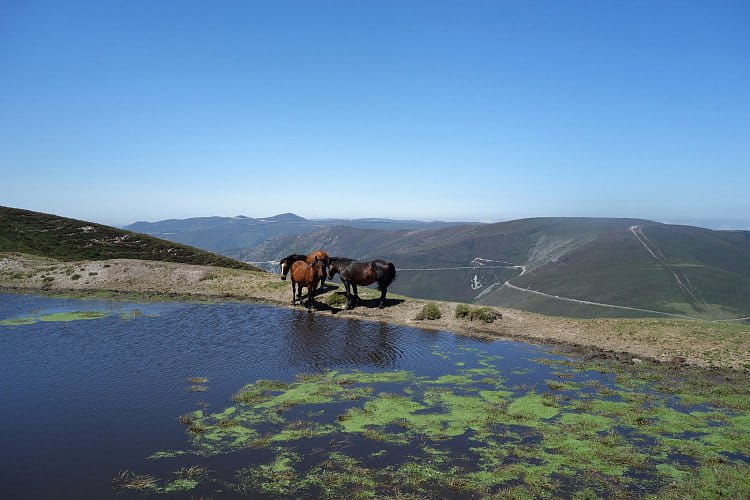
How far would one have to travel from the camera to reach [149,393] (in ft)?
53.3

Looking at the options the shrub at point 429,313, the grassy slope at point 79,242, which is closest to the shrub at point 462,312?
the shrub at point 429,313

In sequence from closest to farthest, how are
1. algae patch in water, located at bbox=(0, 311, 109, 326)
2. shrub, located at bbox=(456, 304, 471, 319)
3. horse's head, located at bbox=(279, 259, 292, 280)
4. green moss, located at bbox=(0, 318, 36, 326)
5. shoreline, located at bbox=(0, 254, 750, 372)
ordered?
shoreline, located at bbox=(0, 254, 750, 372) < green moss, located at bbox=(0, 318, 36, 326) < algae patch in water, located at bbox=(0, 311, 109, 326) < shrub, located at bbox=(456, 304, 471, 319) < horse's head, located at bbox=(279, 259, 292, 280)

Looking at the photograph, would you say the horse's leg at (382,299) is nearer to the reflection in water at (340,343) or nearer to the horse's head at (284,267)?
the reflection in water at (340,343)

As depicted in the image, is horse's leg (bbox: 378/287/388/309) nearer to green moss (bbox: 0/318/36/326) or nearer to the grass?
green moss (bbox: 0/318/36/326)

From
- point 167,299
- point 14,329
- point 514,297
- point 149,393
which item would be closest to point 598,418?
point 149,393

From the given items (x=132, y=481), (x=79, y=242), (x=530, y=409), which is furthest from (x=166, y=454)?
(x=79, y=242)

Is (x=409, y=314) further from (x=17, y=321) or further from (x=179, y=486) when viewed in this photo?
(x=17, y=321)

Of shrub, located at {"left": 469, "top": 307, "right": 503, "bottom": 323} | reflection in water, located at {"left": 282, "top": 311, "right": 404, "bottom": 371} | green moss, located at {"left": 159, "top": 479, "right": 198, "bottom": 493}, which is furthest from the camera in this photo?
shrub, located at {"left": 469, "top": 307, "right": 503, "bottom": 323}

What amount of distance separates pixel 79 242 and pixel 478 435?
67391mm

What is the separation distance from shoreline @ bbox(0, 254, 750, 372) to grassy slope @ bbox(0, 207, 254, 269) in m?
13.2

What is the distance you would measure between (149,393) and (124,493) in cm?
658

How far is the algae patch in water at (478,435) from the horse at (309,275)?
13139 millimetres

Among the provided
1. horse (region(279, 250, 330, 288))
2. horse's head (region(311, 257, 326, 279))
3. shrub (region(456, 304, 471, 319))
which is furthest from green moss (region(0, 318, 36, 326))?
shrub (region(456, 304, 471, 319))

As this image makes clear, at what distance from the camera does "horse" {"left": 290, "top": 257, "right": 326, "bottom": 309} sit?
32.2 meters
